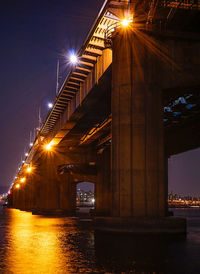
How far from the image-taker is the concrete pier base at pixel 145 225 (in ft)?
78.5

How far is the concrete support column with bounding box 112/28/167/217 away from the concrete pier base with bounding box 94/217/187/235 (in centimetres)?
110

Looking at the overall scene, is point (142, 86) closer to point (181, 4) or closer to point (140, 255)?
point (181, 4)

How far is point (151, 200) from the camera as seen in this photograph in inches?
1005

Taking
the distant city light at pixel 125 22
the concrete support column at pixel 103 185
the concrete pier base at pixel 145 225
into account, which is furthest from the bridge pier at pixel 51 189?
the concrete pier base at pixel 145 225

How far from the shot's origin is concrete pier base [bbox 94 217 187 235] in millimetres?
23922

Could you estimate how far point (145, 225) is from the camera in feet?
79.0

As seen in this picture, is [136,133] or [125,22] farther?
[125,22]

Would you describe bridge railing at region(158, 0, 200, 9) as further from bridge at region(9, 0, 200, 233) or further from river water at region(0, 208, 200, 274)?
river water at region(0, 208, 200, 274)

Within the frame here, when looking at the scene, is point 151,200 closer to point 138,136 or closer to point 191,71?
point 138,136

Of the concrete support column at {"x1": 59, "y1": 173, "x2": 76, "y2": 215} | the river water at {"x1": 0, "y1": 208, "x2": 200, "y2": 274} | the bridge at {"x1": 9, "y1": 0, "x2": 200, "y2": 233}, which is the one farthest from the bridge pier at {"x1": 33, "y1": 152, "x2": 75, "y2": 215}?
the river water at {"x1": 0, "y1": 208, "x2": 200, "y2": 274}

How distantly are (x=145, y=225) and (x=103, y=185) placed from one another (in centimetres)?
4669

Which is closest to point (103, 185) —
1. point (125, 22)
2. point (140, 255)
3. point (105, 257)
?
point (125, 22)

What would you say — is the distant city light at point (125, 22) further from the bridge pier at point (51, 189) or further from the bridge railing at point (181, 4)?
the bridge pier at point (51, 189)

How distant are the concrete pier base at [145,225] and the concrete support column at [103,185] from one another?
43.6m
